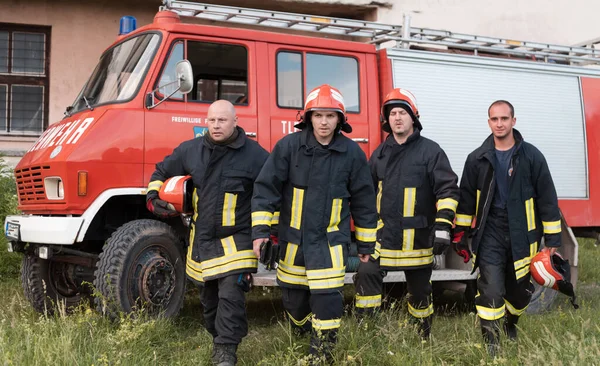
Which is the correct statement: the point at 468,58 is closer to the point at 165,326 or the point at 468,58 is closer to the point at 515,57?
the point at 515,57

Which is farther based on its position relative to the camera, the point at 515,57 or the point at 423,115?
the point at 515,57

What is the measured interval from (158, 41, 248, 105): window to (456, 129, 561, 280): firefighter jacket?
6.82ft

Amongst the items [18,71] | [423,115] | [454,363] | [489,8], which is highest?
[489,8]

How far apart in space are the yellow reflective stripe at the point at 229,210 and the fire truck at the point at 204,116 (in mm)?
706

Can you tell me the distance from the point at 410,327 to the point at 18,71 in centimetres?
778

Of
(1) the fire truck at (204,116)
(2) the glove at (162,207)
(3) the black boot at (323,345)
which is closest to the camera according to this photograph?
(3) the black boot at (323,345)

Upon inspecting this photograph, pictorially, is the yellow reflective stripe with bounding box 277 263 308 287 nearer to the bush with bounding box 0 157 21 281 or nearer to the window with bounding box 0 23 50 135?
the bush with bounding box 0 157 21 281

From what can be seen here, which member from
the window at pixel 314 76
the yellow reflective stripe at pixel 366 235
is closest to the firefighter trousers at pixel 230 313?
the yellow reflective stripe at pixel 366 235

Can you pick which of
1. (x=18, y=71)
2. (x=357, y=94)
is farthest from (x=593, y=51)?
(x=18, y=71)

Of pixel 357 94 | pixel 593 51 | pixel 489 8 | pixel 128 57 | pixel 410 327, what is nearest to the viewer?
pixel 410 327

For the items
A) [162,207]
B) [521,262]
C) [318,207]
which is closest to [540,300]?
[521,262]

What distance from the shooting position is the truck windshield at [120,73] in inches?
208

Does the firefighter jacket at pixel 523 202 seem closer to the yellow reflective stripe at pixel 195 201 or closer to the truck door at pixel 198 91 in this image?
the yellow reflective stripe at pixel 195 201

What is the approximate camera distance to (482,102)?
249 inches
